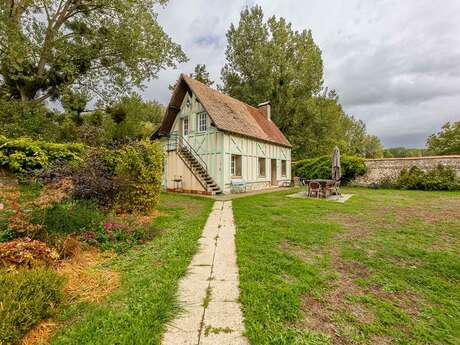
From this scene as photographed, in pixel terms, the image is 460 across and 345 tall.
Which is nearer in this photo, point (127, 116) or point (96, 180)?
point (96, 180)

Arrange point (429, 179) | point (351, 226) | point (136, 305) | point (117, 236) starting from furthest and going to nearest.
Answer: point (429, 179), point (351, 226), point (117, 236), point (136, 305)

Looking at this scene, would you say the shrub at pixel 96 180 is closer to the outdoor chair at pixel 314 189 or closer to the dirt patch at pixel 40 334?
the dirt patch at pixel 40 334

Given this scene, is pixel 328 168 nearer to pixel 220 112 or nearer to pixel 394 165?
pixel 394 165

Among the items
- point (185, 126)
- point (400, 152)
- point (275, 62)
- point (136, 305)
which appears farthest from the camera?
point (400, 152)

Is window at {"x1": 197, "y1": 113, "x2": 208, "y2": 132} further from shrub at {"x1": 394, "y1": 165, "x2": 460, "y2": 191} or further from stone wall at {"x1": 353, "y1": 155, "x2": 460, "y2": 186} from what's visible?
shrub at {"x1": 394, "y1": 165, "x2": 460, "y2": 191}

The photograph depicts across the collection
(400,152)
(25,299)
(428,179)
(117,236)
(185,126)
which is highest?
(400,152)

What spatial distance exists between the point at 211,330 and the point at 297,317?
0.93 meters

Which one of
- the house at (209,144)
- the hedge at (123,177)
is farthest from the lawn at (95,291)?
the house at (209,144)

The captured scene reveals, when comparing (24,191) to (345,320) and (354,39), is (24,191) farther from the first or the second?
(354,39)

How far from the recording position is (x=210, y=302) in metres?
2.63

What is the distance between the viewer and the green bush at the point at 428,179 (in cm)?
1462

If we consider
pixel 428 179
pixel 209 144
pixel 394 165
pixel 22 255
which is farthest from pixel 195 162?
pixel 428 179

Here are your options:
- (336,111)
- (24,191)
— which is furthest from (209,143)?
(336,111)

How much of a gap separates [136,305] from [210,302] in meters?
0.83
